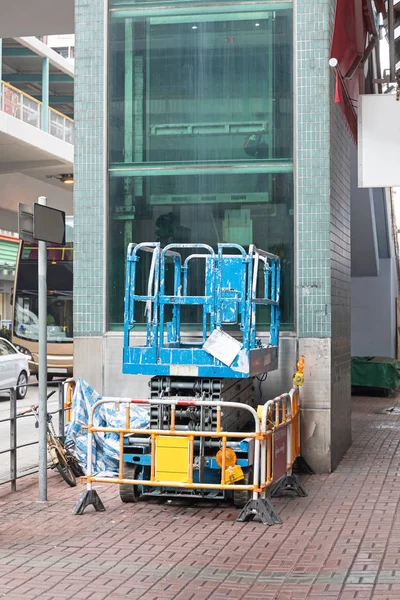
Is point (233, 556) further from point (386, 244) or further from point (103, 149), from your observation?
point (386, 244)

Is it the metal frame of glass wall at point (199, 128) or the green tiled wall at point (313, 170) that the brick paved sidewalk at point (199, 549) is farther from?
the metal frame of glass wall at point (199, 128)

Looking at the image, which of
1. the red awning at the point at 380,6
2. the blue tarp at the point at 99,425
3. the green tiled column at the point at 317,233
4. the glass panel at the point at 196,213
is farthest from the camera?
the glass panel at the point at 196,213

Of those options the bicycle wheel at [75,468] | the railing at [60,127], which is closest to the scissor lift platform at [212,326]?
the bicycle wheel at [75,468]

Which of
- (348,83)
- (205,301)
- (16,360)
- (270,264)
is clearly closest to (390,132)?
(348,83)

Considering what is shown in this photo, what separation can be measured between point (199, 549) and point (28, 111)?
22862 millimetres

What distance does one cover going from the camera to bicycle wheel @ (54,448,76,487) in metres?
10.2

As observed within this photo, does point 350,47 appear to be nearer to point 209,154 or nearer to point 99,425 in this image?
point 209,154

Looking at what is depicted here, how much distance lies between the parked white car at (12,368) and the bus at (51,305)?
3.05 meters

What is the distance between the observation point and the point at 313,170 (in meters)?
11.4

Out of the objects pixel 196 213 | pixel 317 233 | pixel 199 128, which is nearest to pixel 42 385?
pixel 196 213

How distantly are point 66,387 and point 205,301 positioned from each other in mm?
3341

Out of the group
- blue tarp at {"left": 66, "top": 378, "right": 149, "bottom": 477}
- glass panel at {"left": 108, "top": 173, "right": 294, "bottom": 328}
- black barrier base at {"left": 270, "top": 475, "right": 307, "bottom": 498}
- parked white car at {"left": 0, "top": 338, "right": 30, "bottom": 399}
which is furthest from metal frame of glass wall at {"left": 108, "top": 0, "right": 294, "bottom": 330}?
parked white car at {"left": 0, "top": 338, "right": 30, "bottom": 399}

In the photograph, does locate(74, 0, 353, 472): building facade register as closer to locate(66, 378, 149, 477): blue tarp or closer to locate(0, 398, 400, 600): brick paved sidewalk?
locate(66, 378, 149, 477): blue tarp

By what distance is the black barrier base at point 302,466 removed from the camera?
11141 millimetres
